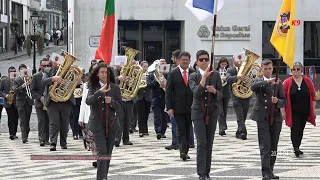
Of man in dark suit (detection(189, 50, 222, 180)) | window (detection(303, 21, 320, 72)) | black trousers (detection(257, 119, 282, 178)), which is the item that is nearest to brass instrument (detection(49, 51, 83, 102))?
man in dark suit (detection(189, 50, 222, 180))

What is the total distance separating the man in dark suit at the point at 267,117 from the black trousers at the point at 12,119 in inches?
360

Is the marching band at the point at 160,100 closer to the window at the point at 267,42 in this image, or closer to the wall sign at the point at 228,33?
the wall sign at the point at 228,33

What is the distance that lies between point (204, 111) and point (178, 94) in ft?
6.53

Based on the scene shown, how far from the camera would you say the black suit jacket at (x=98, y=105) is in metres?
11.0

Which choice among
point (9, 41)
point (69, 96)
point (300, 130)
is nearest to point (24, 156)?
point (69, 96)

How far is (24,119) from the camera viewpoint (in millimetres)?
18859

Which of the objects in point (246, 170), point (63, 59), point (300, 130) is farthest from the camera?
point (63, 59)

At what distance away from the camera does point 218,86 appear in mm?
11992

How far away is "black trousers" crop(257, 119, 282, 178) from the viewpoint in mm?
11461

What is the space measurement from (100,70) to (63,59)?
517 centimetres

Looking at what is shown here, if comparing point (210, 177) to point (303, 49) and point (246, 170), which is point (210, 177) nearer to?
point (246, 170)

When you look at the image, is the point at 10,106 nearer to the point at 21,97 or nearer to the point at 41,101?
the point at 21,97

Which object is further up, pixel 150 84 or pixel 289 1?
pixel 289 1

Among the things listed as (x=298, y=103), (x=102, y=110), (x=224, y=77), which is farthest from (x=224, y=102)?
(x=102, y=110)
